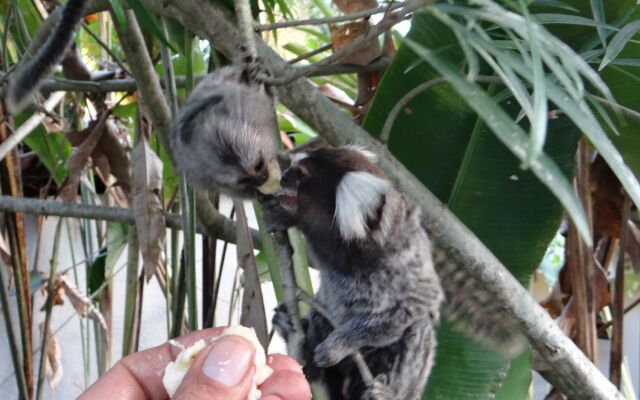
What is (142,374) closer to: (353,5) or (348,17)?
(348,17)

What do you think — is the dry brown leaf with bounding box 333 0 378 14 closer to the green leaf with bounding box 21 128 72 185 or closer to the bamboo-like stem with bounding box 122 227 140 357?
the bamboo-like stem with bounding box 122 227 140 357

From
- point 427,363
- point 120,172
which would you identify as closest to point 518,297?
point 427,363

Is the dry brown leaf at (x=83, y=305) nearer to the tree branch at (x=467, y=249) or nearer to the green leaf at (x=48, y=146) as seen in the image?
the green leaf at (x=48, y=146)

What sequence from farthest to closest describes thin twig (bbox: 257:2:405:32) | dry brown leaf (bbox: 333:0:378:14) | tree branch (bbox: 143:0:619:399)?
1. dry brown leaf (bbox: 333:0:378:14)
2. tree branch (bbox: 143:0:619:399)
3. thin twig (bbox: 257:2:405:32)

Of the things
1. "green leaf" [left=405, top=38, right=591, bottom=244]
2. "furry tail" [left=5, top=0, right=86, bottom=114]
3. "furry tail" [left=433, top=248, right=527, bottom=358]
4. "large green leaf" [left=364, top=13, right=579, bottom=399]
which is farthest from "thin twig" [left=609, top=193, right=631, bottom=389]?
"furry tail" [left=5, top=0, right=86, bottom=114]

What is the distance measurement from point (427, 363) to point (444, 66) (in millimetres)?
539

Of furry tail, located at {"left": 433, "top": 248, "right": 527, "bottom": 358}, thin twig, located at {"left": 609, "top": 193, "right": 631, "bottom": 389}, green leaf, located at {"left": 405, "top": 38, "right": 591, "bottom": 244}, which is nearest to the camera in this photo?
green leaf, located at {"left": 405, "top": 38, "right": 591, "bottom": 244}

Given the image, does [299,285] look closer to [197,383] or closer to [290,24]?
[197,383]

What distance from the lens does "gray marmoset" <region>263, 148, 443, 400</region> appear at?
0.88m

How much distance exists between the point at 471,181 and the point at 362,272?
1.09 feet

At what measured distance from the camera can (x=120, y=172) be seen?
62.6 inches

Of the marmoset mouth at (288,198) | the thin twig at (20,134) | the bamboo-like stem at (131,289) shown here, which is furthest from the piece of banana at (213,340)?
the thin twig at (20,134)

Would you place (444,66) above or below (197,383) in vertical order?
above

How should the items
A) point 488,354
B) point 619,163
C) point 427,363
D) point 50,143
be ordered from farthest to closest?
point 50,143
point 488,354
point 427,363
point 619,163
